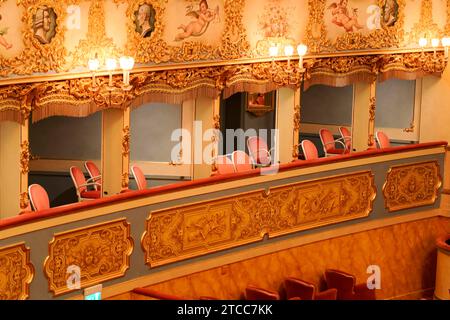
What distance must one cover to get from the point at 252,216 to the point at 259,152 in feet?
5.31

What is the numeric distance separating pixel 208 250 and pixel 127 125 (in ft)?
5.57

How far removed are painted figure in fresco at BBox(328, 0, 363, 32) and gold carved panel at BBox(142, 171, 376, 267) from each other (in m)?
2.06

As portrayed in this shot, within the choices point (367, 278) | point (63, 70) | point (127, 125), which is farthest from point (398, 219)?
point (63, 70)

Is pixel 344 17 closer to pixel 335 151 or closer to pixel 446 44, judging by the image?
pixel 446 44

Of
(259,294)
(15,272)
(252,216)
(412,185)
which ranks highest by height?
(412,185)

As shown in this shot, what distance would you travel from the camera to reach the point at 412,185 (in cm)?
1477

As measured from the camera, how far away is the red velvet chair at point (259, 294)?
38.3 ft

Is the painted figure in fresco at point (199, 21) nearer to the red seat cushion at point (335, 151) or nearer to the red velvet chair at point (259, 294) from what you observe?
the red velvet chair at point (259, 294)

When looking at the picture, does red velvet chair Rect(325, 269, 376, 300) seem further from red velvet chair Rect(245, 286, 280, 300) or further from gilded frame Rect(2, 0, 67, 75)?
gilded frame Rect(2, 0, 67, 75)

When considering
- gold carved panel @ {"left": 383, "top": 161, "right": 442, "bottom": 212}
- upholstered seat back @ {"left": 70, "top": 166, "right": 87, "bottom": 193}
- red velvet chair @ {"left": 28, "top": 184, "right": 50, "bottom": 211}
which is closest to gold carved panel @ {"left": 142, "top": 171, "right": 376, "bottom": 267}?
gold carved panel @ {"left": 383, "top": 161, "right": 442, "bottom": 212}

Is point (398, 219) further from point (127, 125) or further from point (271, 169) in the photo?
point (127, 125)

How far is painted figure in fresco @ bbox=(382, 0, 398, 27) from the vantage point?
14.8 meters

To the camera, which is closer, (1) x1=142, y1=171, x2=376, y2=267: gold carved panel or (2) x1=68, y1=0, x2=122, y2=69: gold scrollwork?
(2) x1=68, y1=0, x2=122, y2=69: gold scrollwork

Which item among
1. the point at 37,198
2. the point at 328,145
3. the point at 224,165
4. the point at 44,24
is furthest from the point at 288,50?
the point at 37,198
